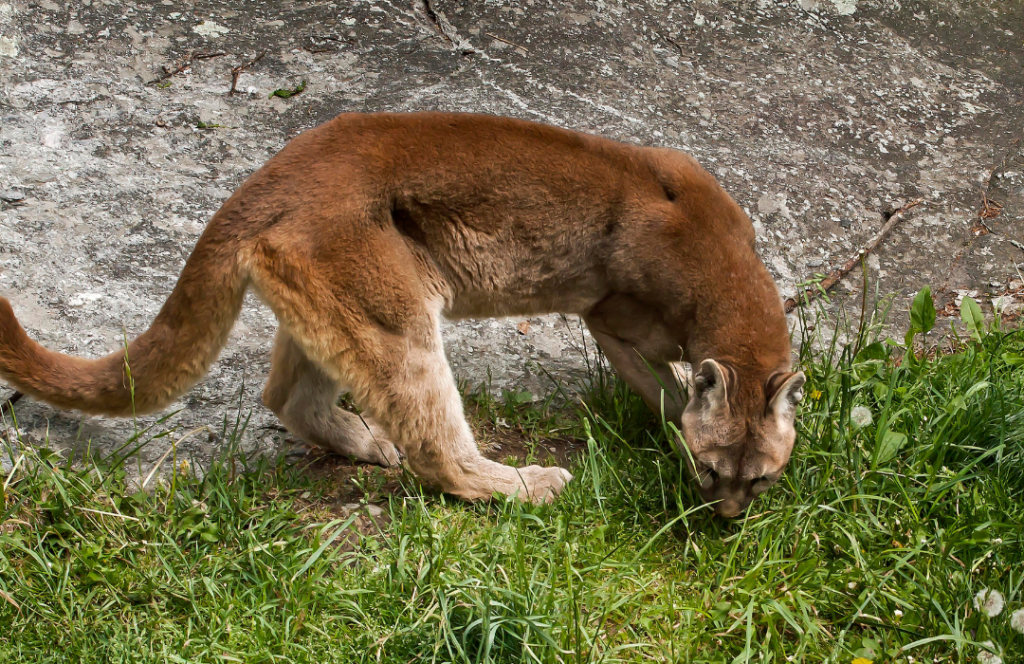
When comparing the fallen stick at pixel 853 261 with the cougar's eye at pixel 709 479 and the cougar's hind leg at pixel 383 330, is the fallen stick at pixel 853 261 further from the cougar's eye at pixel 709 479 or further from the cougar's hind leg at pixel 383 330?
the cougar's hind leg at pixel 383 330

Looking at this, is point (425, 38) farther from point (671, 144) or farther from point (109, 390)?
point (109, 390)

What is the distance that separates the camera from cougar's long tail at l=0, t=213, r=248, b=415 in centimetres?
347

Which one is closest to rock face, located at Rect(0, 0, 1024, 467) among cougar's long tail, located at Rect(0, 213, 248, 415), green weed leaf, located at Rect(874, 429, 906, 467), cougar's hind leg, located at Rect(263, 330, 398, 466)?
cougar's hind leg, located at Rect(263, 330, 398, 466)

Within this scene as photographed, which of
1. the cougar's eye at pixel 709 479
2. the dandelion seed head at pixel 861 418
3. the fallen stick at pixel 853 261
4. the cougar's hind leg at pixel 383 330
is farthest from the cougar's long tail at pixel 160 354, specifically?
the fallen stick at pixel 853 261

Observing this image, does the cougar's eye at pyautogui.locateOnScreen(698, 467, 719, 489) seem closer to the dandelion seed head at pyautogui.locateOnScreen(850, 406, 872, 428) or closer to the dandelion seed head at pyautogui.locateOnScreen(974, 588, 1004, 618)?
the dandelion seed head at pyautogui.locateOnScreen(850, 406, 872, 428)

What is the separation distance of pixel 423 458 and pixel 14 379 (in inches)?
62.5

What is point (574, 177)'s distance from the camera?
13.0ft

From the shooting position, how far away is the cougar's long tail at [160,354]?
347 centimetres

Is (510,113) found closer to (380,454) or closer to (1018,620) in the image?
(380,454)

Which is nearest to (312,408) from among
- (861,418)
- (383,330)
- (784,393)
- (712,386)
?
(383,330)

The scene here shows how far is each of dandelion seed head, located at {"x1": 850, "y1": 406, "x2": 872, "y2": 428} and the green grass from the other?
0.03 m

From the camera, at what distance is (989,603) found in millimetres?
3100

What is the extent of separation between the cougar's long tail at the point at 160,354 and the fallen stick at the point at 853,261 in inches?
120

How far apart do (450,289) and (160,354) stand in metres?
1.21
